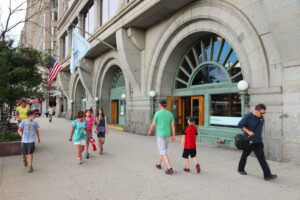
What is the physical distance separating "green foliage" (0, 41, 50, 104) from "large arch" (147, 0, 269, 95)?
5.89m

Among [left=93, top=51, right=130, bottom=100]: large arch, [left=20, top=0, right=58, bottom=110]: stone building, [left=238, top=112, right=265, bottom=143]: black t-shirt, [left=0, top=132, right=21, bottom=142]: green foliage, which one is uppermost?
[left=20, top=0, right=58, bottom=110]: stone building

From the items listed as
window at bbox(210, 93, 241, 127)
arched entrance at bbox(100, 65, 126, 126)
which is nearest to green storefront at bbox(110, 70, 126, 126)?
arched entrance at bbox(100, 65, 126, 126)

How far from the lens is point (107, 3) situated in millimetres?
18438

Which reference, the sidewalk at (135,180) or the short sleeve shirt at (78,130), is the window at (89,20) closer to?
the short sleeve shirt at (78,130)

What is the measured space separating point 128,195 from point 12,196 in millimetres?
2129

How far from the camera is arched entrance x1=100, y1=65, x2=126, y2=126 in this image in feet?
67.5

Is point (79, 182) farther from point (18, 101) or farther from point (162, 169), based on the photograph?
point (18, 101)

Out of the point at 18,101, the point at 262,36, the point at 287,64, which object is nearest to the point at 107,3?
the point at 18,101

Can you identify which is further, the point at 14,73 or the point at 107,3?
the point at 107,3

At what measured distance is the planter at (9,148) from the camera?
822 cm

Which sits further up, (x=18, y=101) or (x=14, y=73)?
(x=14, y=73)

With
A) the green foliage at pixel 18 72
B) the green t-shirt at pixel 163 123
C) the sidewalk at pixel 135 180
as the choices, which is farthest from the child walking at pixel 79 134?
the green foliage at pixel 18 72

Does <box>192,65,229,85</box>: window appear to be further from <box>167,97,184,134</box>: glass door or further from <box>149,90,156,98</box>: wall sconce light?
<box>149,90,156,98</box>: wall sconce light

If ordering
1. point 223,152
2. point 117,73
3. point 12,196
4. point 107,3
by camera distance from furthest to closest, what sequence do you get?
point 117,73, point 107,3, point 223,152, point 12,196
